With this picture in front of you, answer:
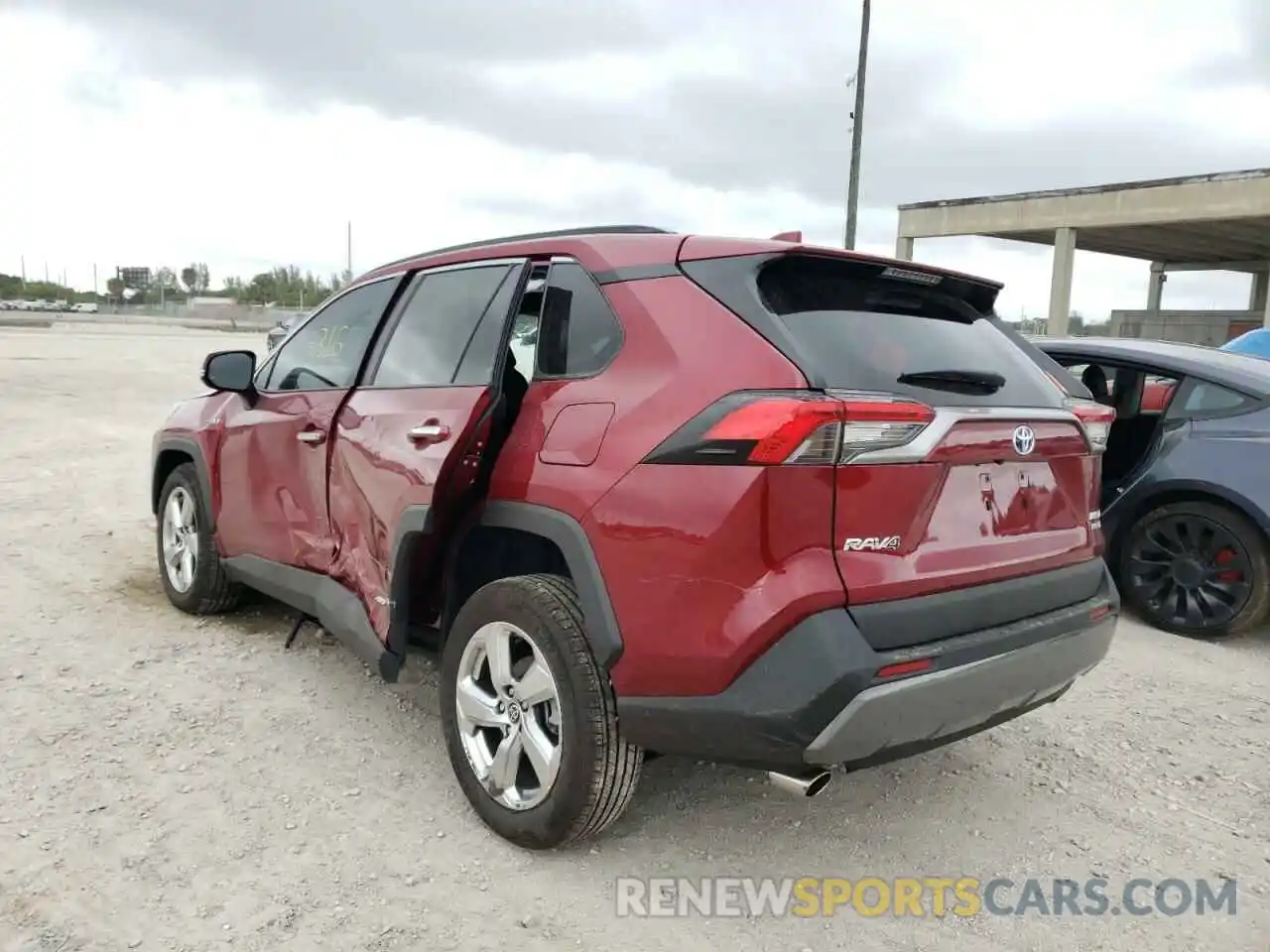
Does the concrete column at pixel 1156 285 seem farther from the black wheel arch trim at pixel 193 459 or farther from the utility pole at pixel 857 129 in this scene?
the black wheel arch trim at pixel 193 459

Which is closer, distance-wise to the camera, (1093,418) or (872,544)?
(872,544)

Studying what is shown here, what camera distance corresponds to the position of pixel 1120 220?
889 inches

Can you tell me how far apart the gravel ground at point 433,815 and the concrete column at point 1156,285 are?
1245 inches

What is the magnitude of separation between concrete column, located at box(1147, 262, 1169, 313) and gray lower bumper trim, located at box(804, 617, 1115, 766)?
34.0 meters

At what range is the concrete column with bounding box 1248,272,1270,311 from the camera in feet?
104

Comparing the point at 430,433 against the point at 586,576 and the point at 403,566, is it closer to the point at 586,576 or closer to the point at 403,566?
the point at 403,566

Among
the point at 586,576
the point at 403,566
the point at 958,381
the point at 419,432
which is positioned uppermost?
the point at 958,381

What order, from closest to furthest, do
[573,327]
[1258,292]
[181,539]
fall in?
[573,327] < [181,539] < [1258,292]

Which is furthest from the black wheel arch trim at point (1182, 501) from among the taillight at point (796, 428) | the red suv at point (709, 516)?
the taillight at point (796, 428)

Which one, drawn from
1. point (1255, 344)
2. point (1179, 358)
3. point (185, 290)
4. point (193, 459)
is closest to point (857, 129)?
point (1255, 344)

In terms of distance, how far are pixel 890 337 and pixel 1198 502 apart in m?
3.34

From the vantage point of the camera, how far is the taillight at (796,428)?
2229 mm

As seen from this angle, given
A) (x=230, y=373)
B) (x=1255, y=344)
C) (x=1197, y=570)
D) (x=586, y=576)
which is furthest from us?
(x=1255, y=344)

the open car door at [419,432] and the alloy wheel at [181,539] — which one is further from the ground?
the open car door at [419,432]
